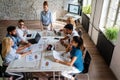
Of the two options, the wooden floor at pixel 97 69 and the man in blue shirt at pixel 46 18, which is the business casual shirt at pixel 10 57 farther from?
the man in blue shirt at pixel 46 18

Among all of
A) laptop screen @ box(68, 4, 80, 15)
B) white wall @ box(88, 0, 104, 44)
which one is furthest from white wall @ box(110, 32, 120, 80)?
laptop screen @ box(68, 4, 80, 15)

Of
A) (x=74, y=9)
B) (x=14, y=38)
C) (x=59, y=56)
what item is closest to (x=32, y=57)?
(x=59, y=56)

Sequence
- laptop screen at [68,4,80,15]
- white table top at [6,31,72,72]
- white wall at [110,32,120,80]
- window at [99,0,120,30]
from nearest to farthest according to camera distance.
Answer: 1. white table top at [6,31,72,72]
2. white wall at [110,32,120,80]
3. window at [99,0,120,30]
4. laptop screen at [68,4,80,15]

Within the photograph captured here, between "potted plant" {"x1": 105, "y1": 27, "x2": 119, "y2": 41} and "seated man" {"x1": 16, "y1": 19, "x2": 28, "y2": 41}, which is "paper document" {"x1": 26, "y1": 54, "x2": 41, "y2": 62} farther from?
"potted plant" {"x1": 105, "y1": 27, "x2": 119, "y2": 41}

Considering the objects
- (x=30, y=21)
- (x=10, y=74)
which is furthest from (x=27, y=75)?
(x=30, y=21)

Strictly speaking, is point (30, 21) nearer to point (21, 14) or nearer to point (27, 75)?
point (21, 14)

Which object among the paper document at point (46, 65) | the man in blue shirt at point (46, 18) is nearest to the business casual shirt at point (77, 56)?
the paper document at point (46, 65)

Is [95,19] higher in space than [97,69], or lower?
higher

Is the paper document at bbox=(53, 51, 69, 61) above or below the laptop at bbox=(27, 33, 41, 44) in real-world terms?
below

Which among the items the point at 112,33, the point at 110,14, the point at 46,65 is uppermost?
the point at 110,14

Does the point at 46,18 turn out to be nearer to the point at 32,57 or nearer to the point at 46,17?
the point at 46,17

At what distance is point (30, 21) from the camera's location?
24.9 feet

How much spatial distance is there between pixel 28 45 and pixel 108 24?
264cm

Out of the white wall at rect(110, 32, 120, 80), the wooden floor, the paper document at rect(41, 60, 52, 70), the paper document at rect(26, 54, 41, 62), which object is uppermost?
the paper document at rect(26, 54, 41, 62)
